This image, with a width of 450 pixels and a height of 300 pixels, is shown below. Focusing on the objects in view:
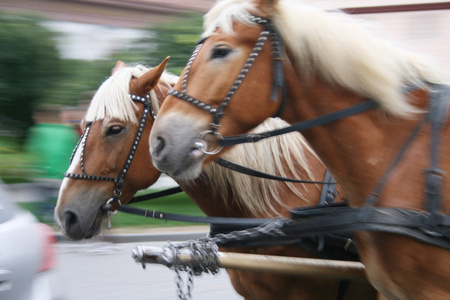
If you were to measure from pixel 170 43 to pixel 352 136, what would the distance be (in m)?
7.31

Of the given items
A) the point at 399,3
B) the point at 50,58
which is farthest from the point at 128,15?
the point at 399,3

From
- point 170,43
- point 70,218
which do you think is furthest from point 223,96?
point 170,43

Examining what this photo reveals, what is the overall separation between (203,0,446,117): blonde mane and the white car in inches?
58.6

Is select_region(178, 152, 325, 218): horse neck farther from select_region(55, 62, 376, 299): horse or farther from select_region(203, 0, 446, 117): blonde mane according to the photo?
select_region(203, 0, 446, 117): blonde mane

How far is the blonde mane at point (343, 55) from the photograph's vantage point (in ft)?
8.36

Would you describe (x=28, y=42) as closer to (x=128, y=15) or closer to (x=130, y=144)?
(x=128, y=15)

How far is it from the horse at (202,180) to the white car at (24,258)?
0.36m

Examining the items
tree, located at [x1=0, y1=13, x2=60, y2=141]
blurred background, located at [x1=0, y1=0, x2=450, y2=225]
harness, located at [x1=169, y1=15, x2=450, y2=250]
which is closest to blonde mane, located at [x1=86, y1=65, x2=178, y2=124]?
harness, located at [x1=169, y1=15, x2=450, y2=250]

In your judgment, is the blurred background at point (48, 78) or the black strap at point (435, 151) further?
the blurred background at point (48, 78)

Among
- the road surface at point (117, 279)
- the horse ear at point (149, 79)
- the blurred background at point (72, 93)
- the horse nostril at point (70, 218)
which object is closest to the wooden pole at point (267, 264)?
the horse nostril at point (70, 218)

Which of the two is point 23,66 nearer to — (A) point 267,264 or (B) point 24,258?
(B) point 24,258

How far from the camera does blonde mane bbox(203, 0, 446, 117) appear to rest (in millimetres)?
2549

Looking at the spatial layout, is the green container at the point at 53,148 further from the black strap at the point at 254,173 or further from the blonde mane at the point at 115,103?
the black strap at the point at 254,173

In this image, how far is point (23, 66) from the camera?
9.83 m
